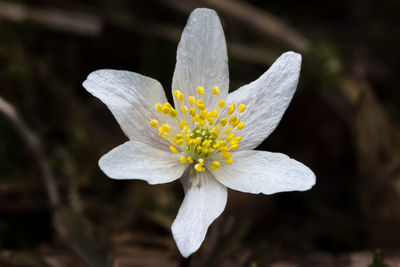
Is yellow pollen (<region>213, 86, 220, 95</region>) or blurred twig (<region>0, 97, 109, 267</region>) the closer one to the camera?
yellow pollen (<region>213, 86, 220, 95</region>)

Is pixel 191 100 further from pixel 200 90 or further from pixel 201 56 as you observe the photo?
pixel 201 56

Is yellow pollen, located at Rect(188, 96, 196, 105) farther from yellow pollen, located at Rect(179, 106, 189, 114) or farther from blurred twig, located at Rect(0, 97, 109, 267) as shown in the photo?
blurred twig, located at Rect(0, 97, 109, 267)

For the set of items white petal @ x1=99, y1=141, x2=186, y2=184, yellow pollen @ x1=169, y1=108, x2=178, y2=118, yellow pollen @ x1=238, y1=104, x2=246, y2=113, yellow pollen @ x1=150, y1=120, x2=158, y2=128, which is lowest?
white petal @ x1=99, y1=141, x2=186, y2=184

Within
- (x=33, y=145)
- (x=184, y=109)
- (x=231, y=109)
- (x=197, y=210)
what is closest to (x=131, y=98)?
(x=184, y=109)

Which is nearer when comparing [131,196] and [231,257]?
[231,257]

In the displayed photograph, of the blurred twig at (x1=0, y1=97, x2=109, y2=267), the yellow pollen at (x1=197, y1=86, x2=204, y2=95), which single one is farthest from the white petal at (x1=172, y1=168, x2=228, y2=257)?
the blurred twig at (x1=0, y1=97, x2=109, y2=267)

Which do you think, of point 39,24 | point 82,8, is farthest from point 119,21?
point 39,24

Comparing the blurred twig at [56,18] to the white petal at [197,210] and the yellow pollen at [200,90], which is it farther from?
the white petal at [197,210]

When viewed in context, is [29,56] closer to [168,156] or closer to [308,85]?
[168,156]

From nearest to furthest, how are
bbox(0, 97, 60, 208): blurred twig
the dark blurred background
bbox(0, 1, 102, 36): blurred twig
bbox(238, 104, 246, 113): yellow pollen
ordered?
bbox(238, 104, 246, 113): yellow pollen < the dark blurred background < bbox(0, 97, 60, 208): blurred twig < bbox(0, 1, 102, 36): blurred twig

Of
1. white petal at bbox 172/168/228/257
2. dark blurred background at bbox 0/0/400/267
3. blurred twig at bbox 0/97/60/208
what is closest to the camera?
white petal at bbox 172/168/228/257
